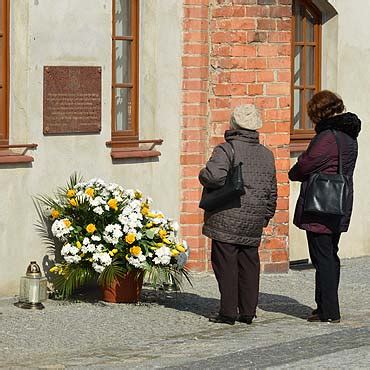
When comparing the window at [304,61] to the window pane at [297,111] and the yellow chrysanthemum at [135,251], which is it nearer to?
the window pane at [297,111]

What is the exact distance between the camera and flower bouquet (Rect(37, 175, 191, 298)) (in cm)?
1185

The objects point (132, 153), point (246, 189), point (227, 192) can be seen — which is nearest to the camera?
point (227, 192)

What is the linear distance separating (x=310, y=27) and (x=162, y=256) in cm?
489

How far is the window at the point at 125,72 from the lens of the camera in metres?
13.3

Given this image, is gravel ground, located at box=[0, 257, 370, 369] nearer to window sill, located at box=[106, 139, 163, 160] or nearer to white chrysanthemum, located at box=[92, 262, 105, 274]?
white chrysanthemum, located at box=[92, 262, 105, 274]

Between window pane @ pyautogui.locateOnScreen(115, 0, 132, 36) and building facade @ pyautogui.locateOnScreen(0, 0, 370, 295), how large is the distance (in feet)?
0.04

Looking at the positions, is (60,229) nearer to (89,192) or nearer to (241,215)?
(89,192)

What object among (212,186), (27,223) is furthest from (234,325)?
(27,223)

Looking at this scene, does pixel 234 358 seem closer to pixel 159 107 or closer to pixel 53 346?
pixel 53 346

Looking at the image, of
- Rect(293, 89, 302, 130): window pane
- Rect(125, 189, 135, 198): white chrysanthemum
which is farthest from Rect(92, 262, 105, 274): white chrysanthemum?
Rect(293, 89, 302, 130): window pane

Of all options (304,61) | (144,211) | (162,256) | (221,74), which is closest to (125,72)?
(221,74)

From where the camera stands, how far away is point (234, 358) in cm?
961

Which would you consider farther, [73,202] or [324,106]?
[73,202]

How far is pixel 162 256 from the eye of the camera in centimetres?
1192
